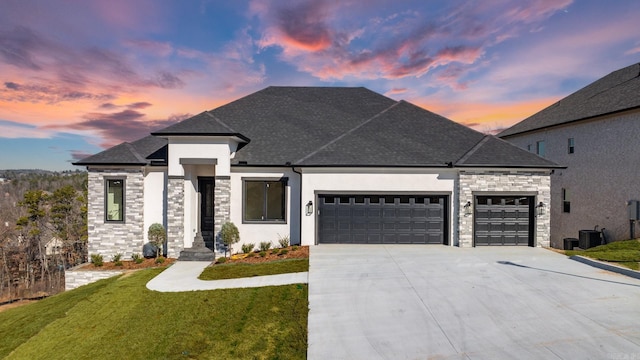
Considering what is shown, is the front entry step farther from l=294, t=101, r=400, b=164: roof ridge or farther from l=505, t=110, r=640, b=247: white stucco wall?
l=505, t=110, r=640, b=247: white stucco wall

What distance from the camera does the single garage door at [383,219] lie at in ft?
48.0

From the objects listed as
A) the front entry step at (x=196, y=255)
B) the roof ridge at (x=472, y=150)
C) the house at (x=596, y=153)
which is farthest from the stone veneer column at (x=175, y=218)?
the house at (x=596, y=153)

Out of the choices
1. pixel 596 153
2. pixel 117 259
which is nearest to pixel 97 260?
pixel 117 259

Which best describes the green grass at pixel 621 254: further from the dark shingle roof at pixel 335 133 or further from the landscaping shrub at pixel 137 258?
the landscaping shrub at pixel 137 258

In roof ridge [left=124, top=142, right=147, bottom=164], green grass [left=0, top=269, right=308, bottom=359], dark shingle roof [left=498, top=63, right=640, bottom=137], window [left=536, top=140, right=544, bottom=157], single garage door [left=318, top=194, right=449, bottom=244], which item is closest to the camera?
green grass [left=0, top=269, right=308, bottom=359]

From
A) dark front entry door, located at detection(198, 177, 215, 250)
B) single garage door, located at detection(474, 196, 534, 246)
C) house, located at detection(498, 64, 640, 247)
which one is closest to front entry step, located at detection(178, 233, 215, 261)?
dark front entry door, located at detection(198, 177, 215, 250)

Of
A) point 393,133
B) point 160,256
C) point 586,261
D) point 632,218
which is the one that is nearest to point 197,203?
point 160,256

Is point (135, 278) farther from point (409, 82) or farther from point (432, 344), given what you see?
point (409, 82)

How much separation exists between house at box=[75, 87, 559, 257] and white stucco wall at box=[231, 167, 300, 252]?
0.15ft

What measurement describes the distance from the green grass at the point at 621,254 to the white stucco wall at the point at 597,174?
11.1 ft

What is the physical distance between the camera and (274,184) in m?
15.2

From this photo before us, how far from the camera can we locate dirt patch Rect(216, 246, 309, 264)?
12887 millimetres

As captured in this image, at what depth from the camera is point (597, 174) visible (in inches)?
714

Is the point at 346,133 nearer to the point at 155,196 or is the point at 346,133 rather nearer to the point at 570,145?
the point at 155,196
